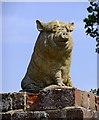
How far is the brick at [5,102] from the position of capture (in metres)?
8.16

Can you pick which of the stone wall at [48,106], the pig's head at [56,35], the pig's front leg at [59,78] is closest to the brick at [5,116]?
the stone wall at [48,106]

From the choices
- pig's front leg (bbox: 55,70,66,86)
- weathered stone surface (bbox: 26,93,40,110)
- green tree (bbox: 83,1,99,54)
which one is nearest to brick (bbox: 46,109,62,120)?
weathered stone surface (bbox: 26,93,40,110)

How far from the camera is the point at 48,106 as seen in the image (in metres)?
7.90

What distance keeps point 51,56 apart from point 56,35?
0.34m

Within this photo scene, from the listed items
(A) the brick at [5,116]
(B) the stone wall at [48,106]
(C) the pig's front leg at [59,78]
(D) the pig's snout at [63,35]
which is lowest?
(A) the brick at [5,116]

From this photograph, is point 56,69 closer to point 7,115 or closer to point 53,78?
point 53,78

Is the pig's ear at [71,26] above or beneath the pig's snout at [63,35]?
above

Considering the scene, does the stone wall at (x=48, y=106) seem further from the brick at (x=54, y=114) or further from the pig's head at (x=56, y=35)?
the pig's head at (x=56, y=35)

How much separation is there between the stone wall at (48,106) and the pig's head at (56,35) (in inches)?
32.5

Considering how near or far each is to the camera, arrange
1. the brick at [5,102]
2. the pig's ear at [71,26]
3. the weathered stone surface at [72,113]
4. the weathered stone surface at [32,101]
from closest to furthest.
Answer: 1. the weathered stone surface at [72,113]
2. the weathered stone surface at [32,101]
3. the brick at [5,102]
4. the pig's ear at [71,26]

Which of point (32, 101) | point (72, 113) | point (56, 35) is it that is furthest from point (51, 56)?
point (72, 113)

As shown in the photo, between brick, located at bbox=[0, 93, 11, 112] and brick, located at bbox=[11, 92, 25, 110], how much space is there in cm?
8

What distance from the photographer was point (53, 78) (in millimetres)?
8586

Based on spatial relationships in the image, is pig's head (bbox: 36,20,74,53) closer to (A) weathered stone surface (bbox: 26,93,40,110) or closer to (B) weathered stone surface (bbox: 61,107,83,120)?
(A) weathered stone surface (bbox: 26,93,40,110)
